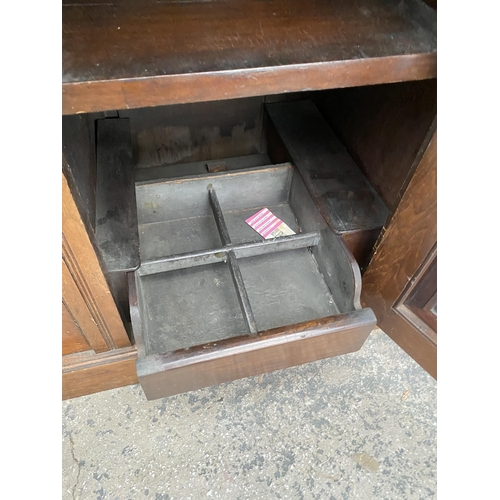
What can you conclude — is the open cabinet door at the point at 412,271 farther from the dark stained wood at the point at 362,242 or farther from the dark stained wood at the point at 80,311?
the dark stained wood at the point at 80,311

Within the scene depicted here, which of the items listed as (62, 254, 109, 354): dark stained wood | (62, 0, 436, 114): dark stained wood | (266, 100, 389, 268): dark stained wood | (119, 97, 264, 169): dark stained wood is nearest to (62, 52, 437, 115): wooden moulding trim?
(62, 0, 436, 114): dark stained wood

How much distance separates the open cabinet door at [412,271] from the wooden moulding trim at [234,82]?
0.12 meters

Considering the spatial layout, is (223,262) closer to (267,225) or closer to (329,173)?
(267,225)

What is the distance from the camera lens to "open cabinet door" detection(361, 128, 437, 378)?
0.69 m

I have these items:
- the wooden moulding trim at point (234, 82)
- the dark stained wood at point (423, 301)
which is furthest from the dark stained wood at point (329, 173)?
the wooden moulding trim at point (234, 82)

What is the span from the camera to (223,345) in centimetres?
72

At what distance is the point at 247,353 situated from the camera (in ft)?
2.43

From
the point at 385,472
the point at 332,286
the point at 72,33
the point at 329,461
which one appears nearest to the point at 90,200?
the point at 72,33

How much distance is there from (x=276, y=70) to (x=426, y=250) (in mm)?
432

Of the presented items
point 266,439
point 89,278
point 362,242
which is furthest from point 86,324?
point 362,242

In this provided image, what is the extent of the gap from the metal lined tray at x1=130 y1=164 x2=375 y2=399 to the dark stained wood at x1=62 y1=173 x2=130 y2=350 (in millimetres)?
58

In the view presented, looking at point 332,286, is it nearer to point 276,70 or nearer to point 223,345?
point 223,345

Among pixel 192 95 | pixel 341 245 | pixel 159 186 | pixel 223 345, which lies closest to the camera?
pixel 192 95

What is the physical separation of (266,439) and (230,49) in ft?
2.75
